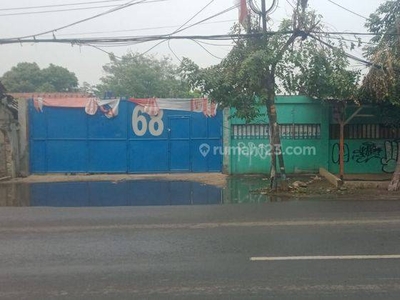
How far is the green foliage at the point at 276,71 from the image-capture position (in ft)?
38.7

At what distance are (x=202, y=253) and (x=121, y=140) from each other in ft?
35.1

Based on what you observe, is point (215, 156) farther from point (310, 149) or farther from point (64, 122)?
point (64, 122)

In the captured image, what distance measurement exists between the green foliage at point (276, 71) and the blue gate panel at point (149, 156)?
4.68 metres

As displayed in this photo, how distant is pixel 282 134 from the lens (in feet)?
53.3

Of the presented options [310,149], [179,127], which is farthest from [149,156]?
[310,149]

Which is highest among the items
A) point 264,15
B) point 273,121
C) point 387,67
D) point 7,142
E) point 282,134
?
point 264,15

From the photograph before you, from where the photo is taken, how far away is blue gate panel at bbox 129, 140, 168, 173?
16391mm

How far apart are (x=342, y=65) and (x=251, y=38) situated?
244 centimetres

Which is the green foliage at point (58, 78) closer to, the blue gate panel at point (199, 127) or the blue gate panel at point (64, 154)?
the blue gate panel at point (64, 154)

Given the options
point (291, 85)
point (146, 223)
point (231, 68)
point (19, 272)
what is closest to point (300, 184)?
point (291, 85)

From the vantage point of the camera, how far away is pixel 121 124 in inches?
642

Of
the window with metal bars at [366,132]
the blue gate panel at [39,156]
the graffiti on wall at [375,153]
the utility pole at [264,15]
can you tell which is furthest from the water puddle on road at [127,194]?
the utility pole at [264,15]

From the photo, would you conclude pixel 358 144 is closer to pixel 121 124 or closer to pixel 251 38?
pixel 251 38

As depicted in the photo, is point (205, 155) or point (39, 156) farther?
point (205, 155)
